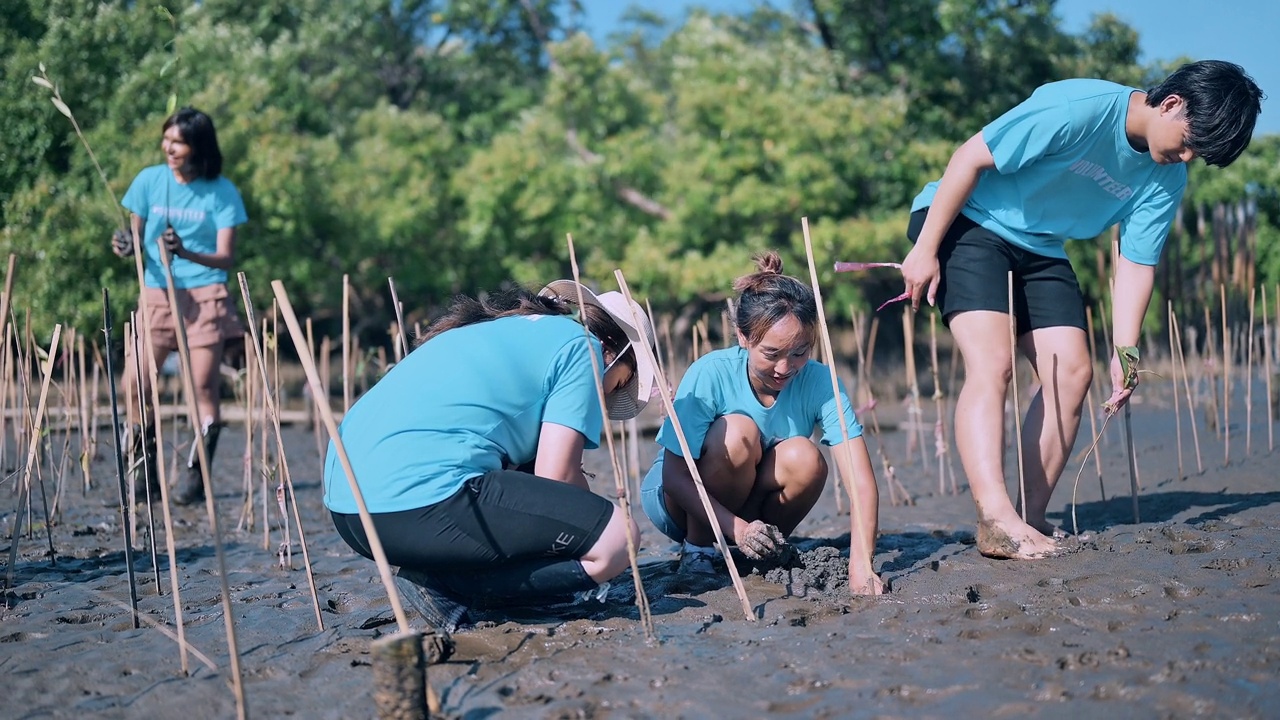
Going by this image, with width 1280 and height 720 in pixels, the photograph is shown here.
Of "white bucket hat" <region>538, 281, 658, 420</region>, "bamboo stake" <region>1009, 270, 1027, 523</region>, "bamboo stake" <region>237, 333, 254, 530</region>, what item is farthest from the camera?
"bamboo stake" <region>237, 333, 254, 530</region>

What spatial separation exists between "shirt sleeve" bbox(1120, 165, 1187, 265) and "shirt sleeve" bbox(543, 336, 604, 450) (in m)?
2.11

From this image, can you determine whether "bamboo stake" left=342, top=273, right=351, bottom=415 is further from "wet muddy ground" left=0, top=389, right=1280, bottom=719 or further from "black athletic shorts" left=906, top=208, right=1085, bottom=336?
"black athletic shorts" left=906, top=208, right=1085, bottom=336

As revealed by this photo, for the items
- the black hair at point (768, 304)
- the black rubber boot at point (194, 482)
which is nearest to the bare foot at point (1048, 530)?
the black hair at point (768, 304)

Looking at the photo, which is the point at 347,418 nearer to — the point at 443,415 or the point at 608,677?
the point at 443,415

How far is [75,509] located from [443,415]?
3.68 m

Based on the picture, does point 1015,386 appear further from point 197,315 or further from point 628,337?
point 197,315

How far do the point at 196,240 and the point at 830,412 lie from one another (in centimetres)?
354

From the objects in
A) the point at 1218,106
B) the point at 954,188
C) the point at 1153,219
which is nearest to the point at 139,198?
the point at 954,188

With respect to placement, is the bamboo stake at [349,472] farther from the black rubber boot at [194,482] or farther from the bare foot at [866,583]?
the black rubber boot at [194,482]

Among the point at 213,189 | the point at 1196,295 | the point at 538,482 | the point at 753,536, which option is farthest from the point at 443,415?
the point at 1196,295

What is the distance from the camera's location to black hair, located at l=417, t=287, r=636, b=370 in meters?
3.30

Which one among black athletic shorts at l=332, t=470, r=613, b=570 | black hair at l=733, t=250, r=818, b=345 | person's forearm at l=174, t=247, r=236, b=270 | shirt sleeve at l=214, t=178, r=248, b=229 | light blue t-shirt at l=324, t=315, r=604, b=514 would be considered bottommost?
black athletic shorts at l=332, t=470, r=613, b=570

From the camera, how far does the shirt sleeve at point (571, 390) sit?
3.05 meters

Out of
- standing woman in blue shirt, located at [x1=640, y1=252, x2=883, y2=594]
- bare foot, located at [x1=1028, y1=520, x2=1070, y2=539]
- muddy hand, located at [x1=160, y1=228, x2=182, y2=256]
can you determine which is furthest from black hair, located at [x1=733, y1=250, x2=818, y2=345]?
muddy hand, located at [x1=160, y1=228, x2=182, y2=256]
